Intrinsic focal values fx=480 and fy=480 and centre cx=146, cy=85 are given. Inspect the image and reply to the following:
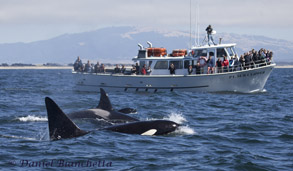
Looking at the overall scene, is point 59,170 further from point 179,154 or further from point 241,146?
point 241,146

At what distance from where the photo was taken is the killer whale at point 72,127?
41.9ft

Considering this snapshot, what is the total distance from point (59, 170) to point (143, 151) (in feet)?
8.93

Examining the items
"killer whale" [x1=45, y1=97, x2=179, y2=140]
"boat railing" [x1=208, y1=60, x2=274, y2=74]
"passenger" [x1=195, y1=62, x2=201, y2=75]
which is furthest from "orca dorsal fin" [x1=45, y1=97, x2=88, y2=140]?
"boat railing" [x1=208, y1=60, x2=274, y2=74]

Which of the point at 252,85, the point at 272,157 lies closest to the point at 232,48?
the point at 252,85

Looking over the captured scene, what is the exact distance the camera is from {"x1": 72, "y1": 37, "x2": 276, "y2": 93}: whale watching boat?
34.9m

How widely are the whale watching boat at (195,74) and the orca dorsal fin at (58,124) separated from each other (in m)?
22.2

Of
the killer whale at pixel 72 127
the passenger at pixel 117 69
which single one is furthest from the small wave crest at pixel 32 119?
the passenger at pixel 117 69

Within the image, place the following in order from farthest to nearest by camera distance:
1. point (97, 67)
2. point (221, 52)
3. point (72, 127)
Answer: point (97, 67), point (221, 52), point (72, 127)

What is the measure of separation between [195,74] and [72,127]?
22948mm

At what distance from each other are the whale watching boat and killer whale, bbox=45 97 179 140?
2045 centimetres

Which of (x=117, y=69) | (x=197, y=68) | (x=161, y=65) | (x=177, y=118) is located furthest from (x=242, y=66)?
(x=177, y=118)

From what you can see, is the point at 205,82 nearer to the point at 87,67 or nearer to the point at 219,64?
the point at 219,64

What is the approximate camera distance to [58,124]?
13.0m

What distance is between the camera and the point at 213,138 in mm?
Answer: 14875
